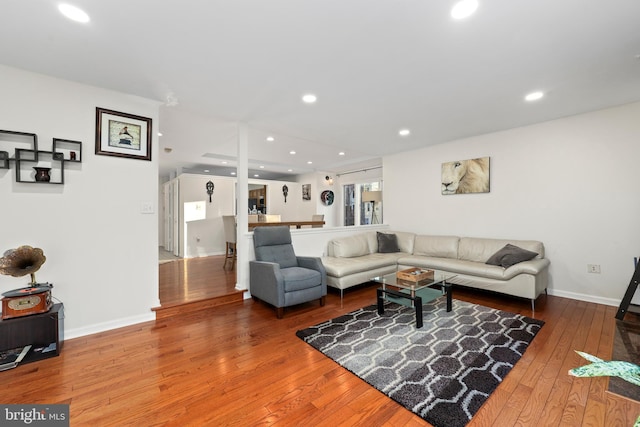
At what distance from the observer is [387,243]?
15.9ft

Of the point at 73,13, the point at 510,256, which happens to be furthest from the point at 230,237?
the point at 510,256

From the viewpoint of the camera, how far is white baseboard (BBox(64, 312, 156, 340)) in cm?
250

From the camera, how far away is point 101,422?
1516 millimetres

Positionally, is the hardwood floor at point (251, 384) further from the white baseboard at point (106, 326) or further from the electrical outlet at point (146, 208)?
the electrical outlet at point (146, 208)

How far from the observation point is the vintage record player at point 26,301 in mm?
2082

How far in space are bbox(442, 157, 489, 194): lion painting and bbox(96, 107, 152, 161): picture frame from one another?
4445mm

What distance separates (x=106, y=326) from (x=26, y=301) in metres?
0.71

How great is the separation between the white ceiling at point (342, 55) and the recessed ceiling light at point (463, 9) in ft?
0.16

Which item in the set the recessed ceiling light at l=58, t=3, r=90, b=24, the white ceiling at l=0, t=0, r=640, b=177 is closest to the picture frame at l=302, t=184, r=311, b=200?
the white ceiling at l=0, t=0, r=640, b=177

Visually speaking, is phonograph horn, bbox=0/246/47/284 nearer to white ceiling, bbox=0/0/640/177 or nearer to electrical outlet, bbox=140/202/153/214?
electrical outlet, bbox=140/202/153/214

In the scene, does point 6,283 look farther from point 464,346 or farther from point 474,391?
point 464,346

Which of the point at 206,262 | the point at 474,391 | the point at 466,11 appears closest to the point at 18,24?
the point at 466,11

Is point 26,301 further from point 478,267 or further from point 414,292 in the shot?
point 478,267

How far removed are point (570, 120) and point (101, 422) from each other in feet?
17.8
